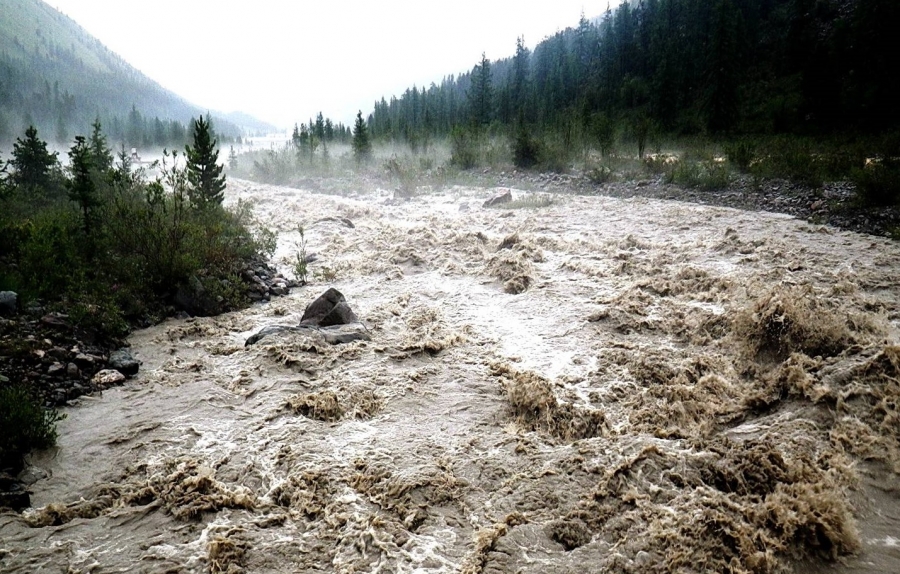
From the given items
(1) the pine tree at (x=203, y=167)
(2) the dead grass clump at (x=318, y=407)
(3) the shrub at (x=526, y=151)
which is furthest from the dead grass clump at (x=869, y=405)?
(3) the shrub at (x=526, y=151)

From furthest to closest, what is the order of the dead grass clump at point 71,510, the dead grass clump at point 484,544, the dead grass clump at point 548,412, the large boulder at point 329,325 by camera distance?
1. the large boulder at point 329,325
2. the dead grass clump at point 548,412
3. the dead grass clump at point 71,510
4. the dead grass clump at point 484,544

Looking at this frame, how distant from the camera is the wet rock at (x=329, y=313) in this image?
28.3 ft

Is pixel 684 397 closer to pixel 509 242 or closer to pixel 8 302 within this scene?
pixel 509 242

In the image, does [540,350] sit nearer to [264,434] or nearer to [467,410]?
[467,410]

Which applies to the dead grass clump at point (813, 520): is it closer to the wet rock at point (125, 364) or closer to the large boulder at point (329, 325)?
the large boulder at point (329, 325)

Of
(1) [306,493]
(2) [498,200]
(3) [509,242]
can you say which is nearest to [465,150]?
(2) [498,200]

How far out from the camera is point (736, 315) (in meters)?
7.52

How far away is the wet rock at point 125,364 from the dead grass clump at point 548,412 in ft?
18.4

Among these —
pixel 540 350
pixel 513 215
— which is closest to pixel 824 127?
pixel 513 215

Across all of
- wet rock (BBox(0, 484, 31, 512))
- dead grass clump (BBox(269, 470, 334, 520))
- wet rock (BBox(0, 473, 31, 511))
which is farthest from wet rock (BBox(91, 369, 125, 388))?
dead grass clump (BBox(269, 470, 334, 520))

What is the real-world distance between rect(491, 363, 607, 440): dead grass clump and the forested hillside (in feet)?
76.2

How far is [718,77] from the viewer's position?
1278 inches

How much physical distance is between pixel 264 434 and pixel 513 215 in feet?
45.6

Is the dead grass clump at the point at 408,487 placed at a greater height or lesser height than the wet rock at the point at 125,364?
lesser
